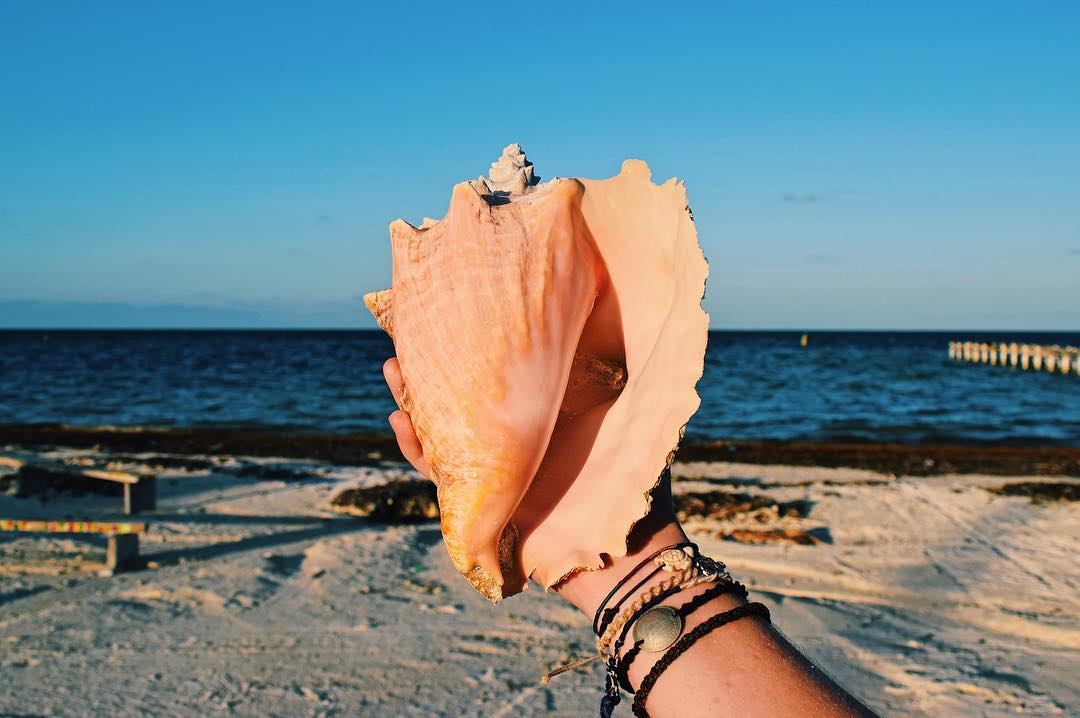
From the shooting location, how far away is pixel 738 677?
84 centimetres

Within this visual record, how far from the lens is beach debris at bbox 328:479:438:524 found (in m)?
6.84

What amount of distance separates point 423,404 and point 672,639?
1.95 feet

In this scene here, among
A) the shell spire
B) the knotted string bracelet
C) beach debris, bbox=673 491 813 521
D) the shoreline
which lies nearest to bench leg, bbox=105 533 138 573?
beach debris, bbox=673 491 813 521

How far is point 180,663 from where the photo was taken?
3746mm

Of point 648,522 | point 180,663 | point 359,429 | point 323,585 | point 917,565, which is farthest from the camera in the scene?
point 359,429

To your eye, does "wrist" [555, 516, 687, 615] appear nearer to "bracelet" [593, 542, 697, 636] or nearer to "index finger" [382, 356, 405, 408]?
"bracelet" [593, 542, 697, 636]

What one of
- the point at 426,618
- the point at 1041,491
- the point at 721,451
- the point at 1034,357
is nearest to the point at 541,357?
the point at 426,618

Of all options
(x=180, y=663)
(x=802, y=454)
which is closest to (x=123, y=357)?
(x=802, y=454)

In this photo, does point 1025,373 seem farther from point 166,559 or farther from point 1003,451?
point 166,559

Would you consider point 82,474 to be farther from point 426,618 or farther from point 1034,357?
point 1034,357

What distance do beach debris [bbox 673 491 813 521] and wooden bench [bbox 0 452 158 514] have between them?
14.0 ft

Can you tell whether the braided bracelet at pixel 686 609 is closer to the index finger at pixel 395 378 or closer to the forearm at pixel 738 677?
the forearm at pixel 738 677

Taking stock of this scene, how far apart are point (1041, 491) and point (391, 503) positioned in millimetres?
6419

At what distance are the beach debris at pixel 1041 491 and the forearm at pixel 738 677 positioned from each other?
807cm
